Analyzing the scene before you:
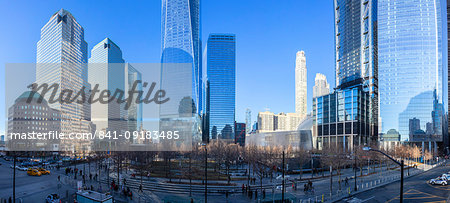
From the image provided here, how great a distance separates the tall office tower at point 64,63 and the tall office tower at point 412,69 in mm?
176556

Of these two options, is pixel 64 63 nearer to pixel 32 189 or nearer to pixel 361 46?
pixel 32 189

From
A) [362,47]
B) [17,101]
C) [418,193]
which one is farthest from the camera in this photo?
[362,47]

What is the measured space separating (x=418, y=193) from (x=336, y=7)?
521 ft

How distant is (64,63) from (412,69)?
203 meters

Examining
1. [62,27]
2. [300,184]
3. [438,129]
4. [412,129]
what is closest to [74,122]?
[62,27]

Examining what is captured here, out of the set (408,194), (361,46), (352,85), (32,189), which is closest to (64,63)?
(32,189)

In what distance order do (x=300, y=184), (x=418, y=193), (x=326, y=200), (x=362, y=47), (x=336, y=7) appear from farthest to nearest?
(x=336, y=7)
(x=362, y=47)
(x=300, y=184)
(x=418, y=193)
(x=326, y=200)

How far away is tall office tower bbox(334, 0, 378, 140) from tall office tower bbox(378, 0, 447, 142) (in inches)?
425

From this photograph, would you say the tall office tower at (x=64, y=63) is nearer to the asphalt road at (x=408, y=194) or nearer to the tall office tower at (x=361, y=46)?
the asphalt road at (x=408, y=194)

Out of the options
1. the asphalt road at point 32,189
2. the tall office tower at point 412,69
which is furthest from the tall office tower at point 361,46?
the asphalt road at point 32,189

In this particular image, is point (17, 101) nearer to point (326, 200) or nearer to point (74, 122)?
point (74, 122)

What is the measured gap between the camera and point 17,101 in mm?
114312

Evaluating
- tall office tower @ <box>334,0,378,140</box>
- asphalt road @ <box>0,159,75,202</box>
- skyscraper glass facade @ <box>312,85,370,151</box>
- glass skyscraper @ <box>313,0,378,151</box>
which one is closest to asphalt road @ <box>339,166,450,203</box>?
asphalt road @ <box>0,159,75,202</box>

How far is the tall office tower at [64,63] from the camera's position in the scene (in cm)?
15188
